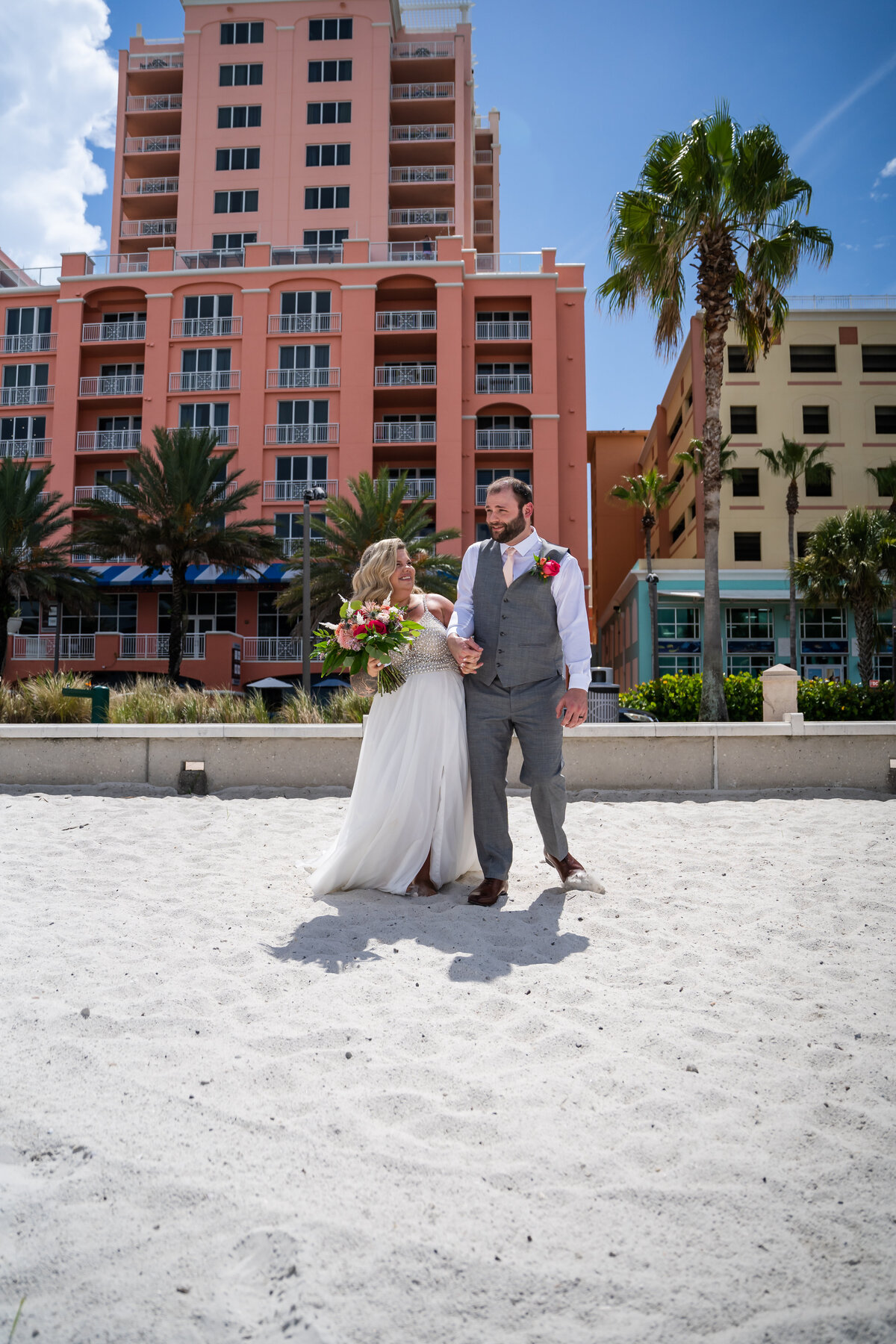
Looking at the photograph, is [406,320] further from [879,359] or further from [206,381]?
[879,359]

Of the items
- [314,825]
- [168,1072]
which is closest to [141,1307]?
[168,1072]

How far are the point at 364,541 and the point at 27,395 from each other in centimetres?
1920

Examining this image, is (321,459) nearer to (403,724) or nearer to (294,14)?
(294,14)

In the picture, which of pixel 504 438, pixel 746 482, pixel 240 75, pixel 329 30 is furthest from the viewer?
pixel 240 75

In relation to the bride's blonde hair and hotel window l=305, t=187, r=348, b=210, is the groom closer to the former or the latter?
the bride's blonde hair

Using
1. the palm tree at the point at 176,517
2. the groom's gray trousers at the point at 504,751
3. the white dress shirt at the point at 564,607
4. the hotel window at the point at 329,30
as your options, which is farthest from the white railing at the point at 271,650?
the groom's gray trousers at the point at 504,751

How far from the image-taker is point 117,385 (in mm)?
35031

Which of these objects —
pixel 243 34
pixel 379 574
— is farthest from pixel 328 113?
pixel 379 574

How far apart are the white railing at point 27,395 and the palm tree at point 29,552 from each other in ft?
22.5

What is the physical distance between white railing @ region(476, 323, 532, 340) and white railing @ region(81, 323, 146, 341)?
44.4 ft

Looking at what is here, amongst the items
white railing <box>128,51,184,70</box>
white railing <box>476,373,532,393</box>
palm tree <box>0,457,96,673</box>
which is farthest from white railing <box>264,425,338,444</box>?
white railing <box>128,51,184,70</box>

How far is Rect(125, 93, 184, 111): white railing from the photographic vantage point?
39.9 meters

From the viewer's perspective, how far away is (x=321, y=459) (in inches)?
1339

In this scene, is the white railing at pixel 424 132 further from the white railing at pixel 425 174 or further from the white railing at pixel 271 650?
the white railing at pixel 271 650
